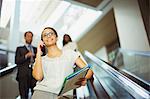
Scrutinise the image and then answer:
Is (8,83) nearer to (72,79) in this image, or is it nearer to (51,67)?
(51,67)

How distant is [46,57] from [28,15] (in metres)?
8.31

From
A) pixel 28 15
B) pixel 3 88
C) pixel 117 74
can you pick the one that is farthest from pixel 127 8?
pixel 3 88

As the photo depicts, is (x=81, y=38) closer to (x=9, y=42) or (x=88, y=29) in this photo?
(x=88, y=29)

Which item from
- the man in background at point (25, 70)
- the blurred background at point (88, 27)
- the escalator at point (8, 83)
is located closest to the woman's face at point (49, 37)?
the man in background at point (25, 70)

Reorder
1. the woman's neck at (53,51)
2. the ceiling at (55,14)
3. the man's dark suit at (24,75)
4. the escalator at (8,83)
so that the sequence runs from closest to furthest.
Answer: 1. the woman's neck at (53,51)
2. the man's dark suit at (24,75)
3. the escalator at (8,83)
4. the ceiling at (55,14)

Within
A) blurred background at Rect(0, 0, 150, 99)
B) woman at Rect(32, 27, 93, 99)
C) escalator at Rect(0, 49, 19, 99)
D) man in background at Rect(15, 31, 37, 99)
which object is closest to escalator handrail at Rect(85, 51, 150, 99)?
blurred background at Rect(0, 0, 150, 99)

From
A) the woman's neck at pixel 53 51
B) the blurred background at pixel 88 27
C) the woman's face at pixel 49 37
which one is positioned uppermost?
the blurred background at pixel 88 27

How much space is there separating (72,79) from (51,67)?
0.92ft

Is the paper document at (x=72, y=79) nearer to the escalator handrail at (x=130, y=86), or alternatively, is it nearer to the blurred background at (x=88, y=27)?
the escalator handrail at (x=130, y=86)

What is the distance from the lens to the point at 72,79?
194 centimetres

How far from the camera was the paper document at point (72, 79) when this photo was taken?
1911mm

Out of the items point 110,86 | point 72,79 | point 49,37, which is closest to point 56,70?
point 72,79

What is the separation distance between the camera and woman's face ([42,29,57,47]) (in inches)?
89.2

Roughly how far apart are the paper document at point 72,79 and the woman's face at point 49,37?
1.47 feet
